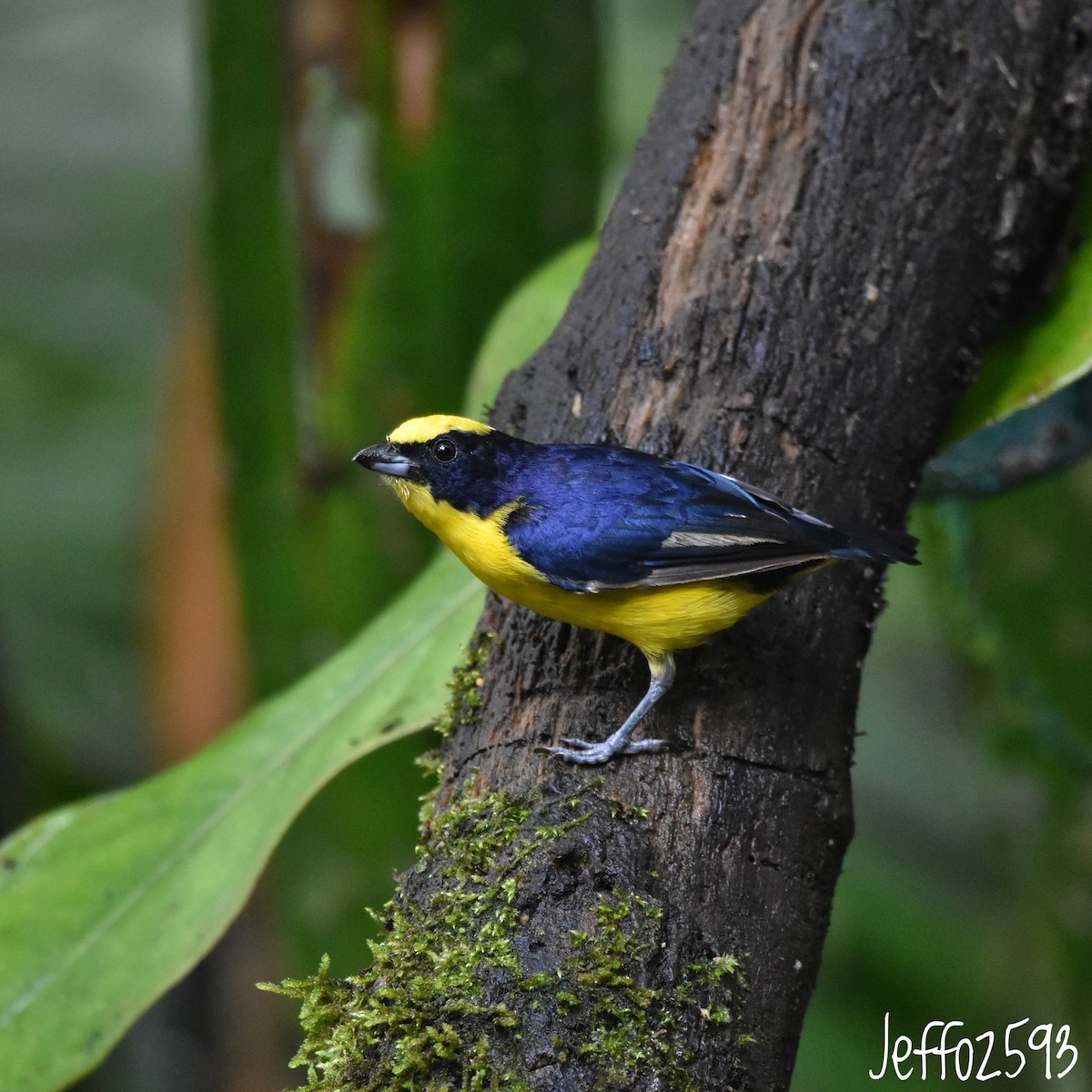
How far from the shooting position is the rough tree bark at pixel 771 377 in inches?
78.6

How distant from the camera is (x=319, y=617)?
379 centimetres

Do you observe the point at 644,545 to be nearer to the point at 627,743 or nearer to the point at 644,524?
the point at 644,524

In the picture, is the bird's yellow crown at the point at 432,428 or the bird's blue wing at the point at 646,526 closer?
the bird's blue wing at the point at 646,526

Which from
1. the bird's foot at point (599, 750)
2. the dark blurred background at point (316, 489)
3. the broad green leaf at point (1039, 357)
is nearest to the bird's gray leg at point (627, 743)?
the bird's foot at point (599, 750)

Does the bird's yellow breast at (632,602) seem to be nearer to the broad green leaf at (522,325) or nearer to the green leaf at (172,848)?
the green leaf at (172,848)

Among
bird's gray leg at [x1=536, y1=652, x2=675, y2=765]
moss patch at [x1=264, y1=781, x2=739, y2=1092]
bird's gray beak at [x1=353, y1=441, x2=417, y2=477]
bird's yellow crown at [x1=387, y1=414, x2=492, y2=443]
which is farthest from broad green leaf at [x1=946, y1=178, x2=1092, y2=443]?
moss patch at [x1=264, y1=781, x2=739, y2=1092]

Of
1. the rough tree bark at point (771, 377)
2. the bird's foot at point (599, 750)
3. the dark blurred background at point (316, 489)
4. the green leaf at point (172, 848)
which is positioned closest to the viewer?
the rough tree bark at point (771, 377)

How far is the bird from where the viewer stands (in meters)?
2.38

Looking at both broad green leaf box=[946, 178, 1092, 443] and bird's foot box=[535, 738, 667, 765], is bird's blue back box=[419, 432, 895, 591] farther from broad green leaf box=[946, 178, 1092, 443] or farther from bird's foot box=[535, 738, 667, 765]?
broad green leaf box=[946, 178, 1092, 443]

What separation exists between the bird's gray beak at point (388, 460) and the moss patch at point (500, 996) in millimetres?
1008

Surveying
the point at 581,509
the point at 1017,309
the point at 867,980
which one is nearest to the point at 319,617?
the point at 581,509

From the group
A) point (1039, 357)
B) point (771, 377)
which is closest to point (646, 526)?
point (771, 377)

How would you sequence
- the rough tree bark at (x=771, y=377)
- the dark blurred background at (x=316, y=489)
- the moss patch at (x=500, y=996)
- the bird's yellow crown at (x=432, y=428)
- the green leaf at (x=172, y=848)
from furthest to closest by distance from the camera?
the dark blurred background at (x=316, y=489) < the bird's yellow crown at (x=432, y=428) < the green leaf at (x=172, y=848) < the rough tree bark at (x=771, y=377) < the moss patch at (x=500, y=996)

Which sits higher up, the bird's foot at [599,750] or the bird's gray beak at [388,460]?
the bird's gray beak at [388,460]
